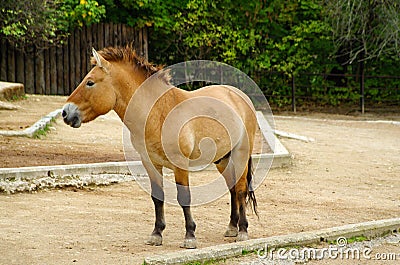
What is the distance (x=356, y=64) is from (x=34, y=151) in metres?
15.9

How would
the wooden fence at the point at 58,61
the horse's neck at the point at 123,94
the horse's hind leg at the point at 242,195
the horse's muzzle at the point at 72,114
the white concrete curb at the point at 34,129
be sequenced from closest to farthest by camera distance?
the horse's muzzle at the point at 72,114 < the horse's neck at the point at 123,94 < the horse's hind leg at the point at 242,195 < the white concrete curb at the point at 34,129 < the wooden fence at the point at 58,61

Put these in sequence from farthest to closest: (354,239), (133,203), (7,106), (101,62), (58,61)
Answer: (58,61), (7,106), (133,203), (354,239), (101,62)

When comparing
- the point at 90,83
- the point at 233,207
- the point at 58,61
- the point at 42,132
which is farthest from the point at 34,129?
the point at 58,61

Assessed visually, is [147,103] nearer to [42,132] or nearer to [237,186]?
[237,186]

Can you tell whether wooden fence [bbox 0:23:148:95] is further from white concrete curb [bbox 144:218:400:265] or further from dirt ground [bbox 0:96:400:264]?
→ white concrete curb [bbox 144:218:400:265]

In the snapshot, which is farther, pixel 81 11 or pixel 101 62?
pixel 81 11

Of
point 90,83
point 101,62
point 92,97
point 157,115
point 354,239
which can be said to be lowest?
point 354,239

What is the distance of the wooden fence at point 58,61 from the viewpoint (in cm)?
1911

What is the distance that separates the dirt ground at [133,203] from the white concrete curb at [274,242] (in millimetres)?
155

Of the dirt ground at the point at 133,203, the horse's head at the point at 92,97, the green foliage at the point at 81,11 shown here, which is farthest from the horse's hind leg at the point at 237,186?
the green foliage at the point at 81,11

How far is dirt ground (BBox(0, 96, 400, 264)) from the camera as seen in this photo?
5448 mm

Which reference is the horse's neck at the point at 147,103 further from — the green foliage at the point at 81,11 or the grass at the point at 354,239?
the green foliage at the point at 81,11

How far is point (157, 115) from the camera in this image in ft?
18.1

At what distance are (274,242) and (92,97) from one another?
6.21 feet
